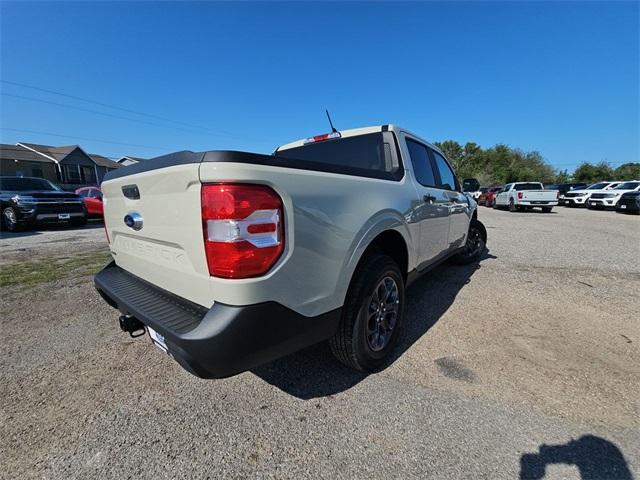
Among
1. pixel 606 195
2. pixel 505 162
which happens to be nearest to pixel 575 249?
pixel 606 195

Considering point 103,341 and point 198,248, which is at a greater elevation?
point 198,248

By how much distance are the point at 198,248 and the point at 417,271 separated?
225 centimetres

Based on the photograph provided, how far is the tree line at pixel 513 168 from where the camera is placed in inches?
2201

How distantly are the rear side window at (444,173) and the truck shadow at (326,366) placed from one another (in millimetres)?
1484

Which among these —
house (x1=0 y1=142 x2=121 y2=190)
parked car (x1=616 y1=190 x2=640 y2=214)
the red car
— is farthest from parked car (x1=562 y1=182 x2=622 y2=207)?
house (x1=0 y1=142 x2=121 y2=190)

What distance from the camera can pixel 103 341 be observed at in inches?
110

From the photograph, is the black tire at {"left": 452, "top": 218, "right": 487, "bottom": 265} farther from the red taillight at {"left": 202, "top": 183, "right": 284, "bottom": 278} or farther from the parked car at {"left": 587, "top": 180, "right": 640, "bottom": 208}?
the parked car at {"left": 587, "top": 180, "right": 640, "bottom": 208}

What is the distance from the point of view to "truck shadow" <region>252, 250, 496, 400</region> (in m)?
2.18

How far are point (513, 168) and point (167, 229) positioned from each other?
7019 cm

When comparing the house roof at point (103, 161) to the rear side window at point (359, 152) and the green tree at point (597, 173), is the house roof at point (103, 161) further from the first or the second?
the green tree at point (597, 173)

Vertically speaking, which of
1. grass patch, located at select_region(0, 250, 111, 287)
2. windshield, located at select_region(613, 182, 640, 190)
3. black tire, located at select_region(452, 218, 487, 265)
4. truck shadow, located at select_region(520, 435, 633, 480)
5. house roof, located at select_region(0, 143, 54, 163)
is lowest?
truck shadow, located at select_region(520, 435, 633, 480)

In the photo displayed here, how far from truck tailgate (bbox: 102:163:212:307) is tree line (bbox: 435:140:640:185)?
61.6 metres

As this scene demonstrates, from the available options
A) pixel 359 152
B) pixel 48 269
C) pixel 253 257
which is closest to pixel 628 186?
pixel 359 152

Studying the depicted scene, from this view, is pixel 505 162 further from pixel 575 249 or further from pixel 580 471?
pixel 580 471
